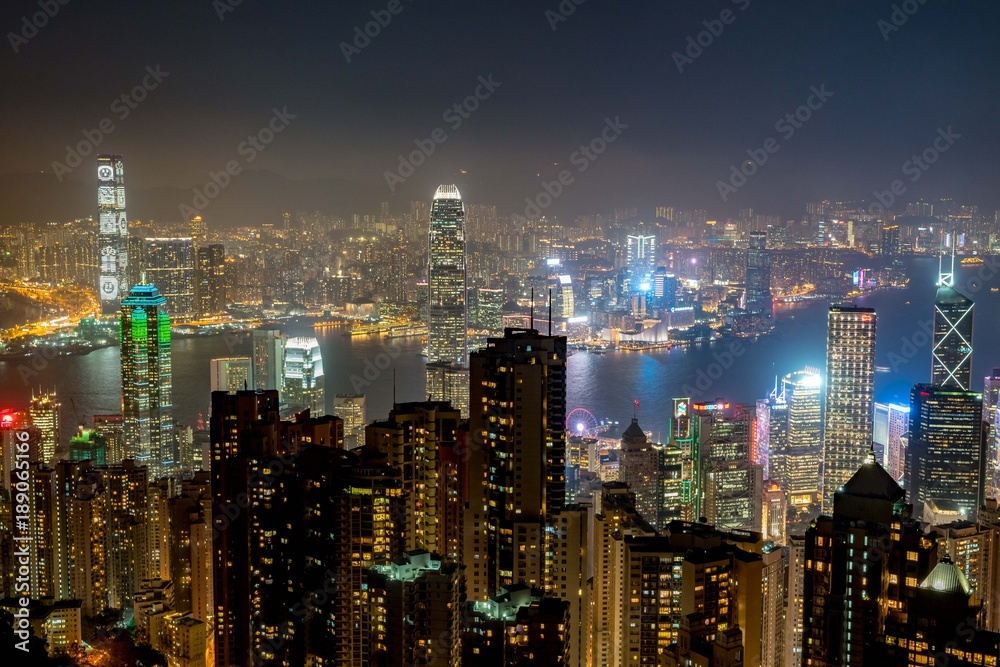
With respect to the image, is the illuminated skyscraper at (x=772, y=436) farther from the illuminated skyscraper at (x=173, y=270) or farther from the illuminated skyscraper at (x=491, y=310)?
the illuminated skyscraper at (x=173, y=270)

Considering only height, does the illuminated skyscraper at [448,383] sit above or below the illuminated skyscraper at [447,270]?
below

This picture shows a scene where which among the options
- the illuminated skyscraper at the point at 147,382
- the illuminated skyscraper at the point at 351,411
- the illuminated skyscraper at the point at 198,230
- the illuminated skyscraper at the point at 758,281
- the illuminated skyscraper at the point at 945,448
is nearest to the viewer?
the illuminated skyscraper at the point at 945,448

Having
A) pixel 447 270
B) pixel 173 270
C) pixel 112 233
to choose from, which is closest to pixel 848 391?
pixel 447 270

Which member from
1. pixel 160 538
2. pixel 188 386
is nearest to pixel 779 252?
pixel 188 386

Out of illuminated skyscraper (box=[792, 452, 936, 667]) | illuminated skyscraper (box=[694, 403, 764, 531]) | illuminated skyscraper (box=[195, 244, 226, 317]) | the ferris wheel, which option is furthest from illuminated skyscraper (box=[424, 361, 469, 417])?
illuminated skyscraper (box=[792, 452, 936, 667])

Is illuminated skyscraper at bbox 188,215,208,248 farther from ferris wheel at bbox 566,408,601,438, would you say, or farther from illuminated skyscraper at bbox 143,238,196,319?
ferris wheel at bbox 566,408,601,438

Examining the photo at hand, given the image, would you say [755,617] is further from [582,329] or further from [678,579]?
[582,329]

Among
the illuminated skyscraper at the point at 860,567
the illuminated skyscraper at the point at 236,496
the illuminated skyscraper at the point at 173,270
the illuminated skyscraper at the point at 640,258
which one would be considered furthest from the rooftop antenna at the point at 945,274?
the illuminated skyscraper at the point at 173,270
